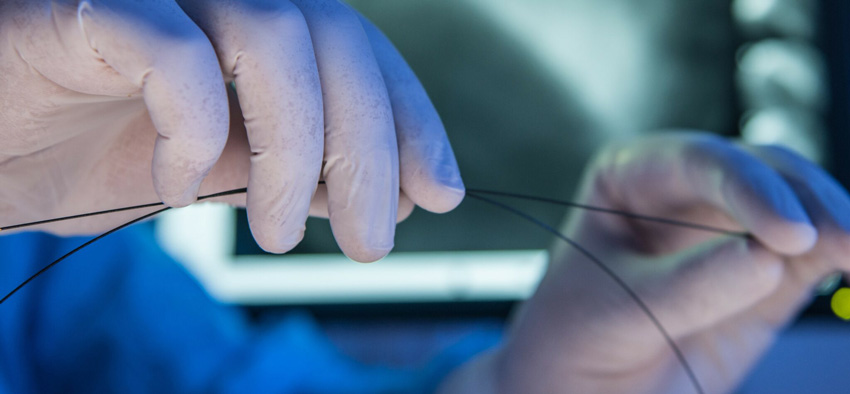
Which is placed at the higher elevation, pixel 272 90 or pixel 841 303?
pixel 272 90

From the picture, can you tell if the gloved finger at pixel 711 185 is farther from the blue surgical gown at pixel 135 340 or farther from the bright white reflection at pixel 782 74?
the bright white reflection at pixel 782 74

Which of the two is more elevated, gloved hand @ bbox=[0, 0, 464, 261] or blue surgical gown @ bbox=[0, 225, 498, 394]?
gloved hand @ bbox=[0, 0, 464, 261]

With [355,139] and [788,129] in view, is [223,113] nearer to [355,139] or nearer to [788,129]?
[355,139]

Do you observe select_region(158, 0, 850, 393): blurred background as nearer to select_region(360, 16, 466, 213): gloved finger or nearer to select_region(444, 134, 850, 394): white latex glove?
select_region(444, 134, 850, 394): white latex glove

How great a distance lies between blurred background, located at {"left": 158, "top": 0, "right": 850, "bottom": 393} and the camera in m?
1.19

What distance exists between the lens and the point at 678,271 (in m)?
0.59

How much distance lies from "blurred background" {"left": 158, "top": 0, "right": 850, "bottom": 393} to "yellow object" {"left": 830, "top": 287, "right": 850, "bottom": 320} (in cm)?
3

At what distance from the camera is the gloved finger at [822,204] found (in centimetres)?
50

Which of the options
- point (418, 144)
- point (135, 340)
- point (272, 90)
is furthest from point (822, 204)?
point (135, 340)

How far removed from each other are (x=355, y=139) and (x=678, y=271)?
39 centimetres

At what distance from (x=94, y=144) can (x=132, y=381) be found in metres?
0.57

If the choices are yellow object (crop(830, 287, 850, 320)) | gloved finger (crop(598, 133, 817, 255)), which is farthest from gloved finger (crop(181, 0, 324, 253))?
yellow object (crop(830, 287, 850, 320))

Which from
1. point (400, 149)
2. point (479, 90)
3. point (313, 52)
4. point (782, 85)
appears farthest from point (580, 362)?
point (782, 85)

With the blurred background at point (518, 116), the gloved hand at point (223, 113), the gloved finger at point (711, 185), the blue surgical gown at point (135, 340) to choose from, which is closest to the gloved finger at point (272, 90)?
the gloved hand at point (223, 113)
